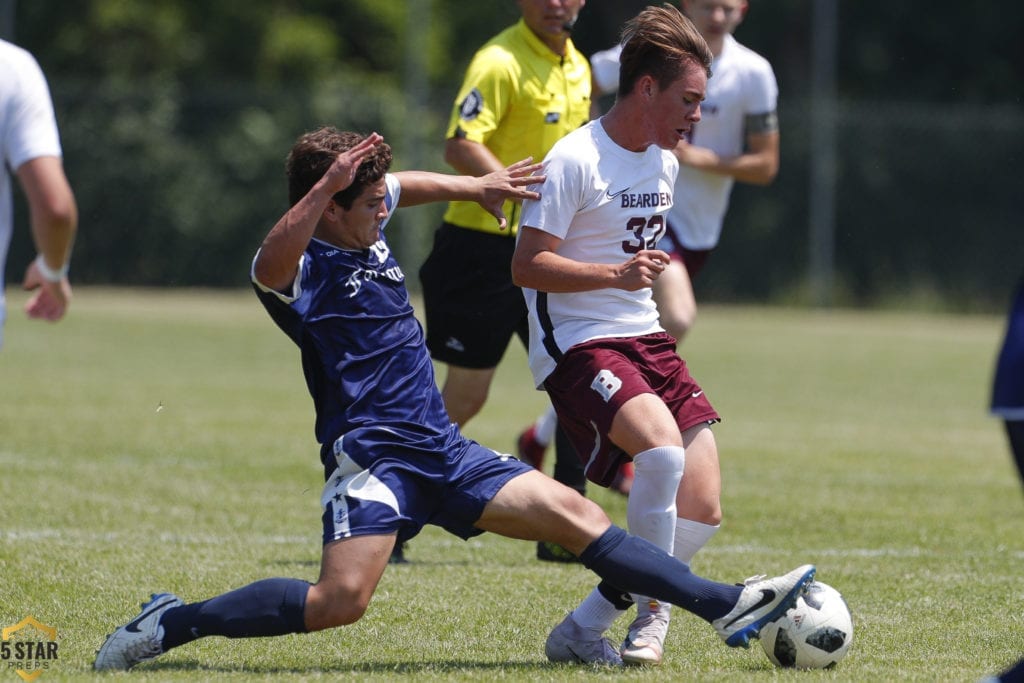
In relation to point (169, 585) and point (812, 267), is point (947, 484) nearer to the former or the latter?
point (169, 585)

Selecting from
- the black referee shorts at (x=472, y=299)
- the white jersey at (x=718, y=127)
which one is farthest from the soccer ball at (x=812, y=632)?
the white jersey at (x=718, y=127)

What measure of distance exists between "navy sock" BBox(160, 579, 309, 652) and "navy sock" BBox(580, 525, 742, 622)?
32.1 inches

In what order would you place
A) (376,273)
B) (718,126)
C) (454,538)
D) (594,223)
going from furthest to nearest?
1. (718,126)
2. (454,538)
3. (594,223)
4. (376,273)

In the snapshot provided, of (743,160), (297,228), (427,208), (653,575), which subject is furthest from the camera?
(427,208)

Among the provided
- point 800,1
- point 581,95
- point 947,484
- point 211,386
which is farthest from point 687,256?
point 800,1

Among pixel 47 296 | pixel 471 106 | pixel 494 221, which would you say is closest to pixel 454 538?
pixel 494 221

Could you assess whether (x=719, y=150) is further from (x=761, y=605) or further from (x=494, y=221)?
(x=761, y=605)

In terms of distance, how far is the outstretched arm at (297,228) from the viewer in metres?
3.99

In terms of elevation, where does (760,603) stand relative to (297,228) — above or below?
below

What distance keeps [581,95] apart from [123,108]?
17244mm

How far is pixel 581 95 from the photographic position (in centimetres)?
639

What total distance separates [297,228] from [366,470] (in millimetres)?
691

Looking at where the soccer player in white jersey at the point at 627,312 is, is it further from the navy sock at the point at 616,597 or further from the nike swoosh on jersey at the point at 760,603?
the nike swoosh on jersey at the point at 760,603

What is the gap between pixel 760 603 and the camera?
4078 millimetres
